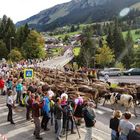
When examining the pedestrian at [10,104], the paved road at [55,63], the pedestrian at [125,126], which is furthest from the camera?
the paved road at [55,63]

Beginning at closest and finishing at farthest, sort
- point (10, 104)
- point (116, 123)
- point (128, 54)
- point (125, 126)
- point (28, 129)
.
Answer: point (125, 126) → point (116, 123) → point (28, 129) → point (10, 104) → point (128, 54)

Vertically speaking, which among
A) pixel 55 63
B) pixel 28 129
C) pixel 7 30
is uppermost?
pixel 7 30

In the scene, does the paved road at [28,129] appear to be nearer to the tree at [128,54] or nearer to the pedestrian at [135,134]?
the pedestrian at [135,134]

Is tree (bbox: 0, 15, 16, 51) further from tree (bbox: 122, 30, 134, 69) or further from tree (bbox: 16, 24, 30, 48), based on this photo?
tree (bbox: 122, 30, 134, 69)

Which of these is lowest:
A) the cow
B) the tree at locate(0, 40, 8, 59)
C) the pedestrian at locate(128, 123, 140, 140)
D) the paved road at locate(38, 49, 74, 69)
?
the pedestrian at locate(128, 123, 140, 140)

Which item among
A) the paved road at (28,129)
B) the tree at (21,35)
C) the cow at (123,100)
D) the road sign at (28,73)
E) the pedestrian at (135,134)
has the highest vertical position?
the tree at (21,35)

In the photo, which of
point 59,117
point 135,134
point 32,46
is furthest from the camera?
point 32,46

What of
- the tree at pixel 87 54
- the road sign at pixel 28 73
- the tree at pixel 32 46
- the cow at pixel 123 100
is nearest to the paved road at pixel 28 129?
the cow at pixel 123 100

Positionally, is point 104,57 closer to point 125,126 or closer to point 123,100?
point 123,100

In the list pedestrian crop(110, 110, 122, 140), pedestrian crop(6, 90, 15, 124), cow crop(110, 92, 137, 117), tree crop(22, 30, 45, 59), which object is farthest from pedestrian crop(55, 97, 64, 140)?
tree crop(22, 30, 45, 59)

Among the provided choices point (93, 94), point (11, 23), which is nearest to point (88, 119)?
point (93, 94)

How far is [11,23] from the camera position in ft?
402

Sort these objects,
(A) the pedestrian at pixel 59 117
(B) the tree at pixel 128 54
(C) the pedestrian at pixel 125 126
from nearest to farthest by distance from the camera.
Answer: (C) the pedestrian at pixel 125 126, (A) the pedestrian at pixel 59 117, (B) the tree at pixel 128 54

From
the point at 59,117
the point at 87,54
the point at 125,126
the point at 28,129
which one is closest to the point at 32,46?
the point at 87,54
